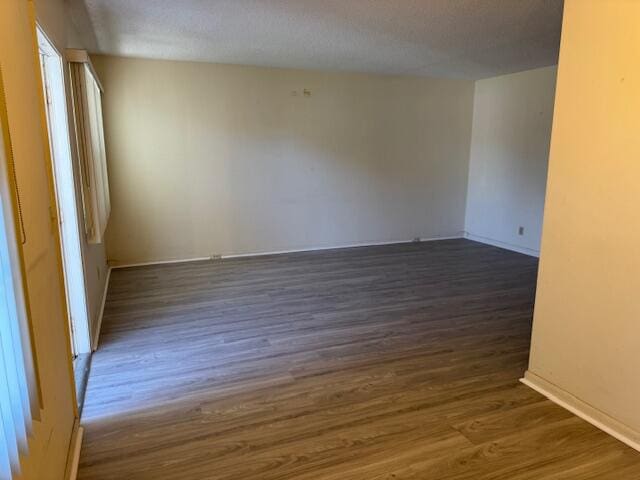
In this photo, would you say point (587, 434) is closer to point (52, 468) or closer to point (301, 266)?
point (52, 468)

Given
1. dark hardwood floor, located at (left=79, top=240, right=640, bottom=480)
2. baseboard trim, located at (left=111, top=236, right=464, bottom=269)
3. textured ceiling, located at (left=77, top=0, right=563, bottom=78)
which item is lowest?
dark hardwood floor, located at (left=79, top=240, right=640, bottom=480)

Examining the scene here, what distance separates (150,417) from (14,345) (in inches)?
57.8

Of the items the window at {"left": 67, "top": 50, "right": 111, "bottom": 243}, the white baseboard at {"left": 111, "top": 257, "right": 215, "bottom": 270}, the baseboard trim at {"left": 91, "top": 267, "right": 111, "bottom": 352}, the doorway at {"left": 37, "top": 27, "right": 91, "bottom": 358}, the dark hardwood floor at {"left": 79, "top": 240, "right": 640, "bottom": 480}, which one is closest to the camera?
the dark hardwood floor at {"left": 79, "top": 240, "right": 640, "bottom": 480}

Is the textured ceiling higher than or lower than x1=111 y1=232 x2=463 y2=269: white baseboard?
higher

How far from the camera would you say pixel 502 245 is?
6.33 metres

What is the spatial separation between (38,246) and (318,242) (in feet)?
15.6

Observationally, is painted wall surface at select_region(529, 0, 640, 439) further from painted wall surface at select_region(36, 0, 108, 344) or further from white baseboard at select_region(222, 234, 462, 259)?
white baseboard at select_region(222, 234, 462, 259)

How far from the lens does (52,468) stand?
5.13 ft

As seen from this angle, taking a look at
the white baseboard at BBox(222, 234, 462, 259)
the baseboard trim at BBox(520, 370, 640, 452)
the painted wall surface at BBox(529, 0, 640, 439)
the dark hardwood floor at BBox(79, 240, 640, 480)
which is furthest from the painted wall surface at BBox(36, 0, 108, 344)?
the baseboard trim at BBox(520, 370, 640, 452)

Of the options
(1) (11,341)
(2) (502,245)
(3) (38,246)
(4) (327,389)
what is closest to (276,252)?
(2) (502,245)

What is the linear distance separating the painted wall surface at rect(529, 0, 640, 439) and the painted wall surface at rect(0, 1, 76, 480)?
2467mm

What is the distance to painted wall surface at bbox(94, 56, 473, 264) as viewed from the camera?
5.18 metres

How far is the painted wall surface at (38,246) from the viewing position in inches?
54.7

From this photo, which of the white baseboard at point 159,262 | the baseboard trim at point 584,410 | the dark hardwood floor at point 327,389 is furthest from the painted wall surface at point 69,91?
the baseboard trim at point 584,410
